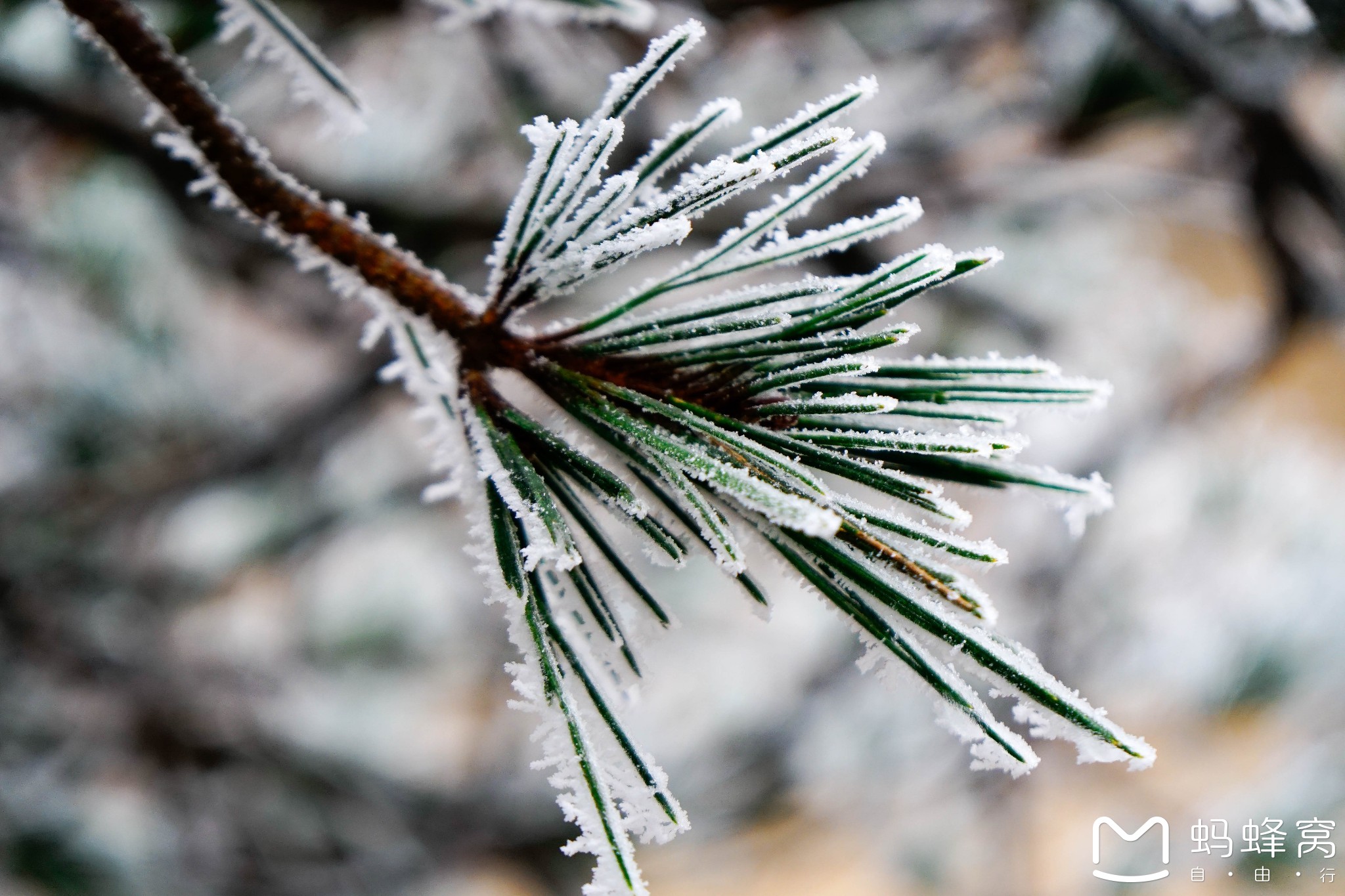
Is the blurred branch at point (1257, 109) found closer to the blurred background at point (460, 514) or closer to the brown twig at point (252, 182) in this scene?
the blurred background at point (460, 514)

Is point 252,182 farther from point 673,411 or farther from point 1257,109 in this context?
point 1257,109

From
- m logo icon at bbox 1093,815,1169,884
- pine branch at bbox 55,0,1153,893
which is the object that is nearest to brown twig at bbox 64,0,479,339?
pine branch at bbox 55,0,1153,893

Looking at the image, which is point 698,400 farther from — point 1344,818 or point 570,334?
point 1344,818

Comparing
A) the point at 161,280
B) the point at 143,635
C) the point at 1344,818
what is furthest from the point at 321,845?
the point at 1344,818

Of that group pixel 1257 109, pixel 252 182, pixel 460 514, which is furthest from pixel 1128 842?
pixel 252 182

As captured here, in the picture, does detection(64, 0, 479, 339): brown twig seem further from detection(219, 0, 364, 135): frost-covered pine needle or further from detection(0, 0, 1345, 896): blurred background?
detection(0, 0, 1345, 896): blurred background
